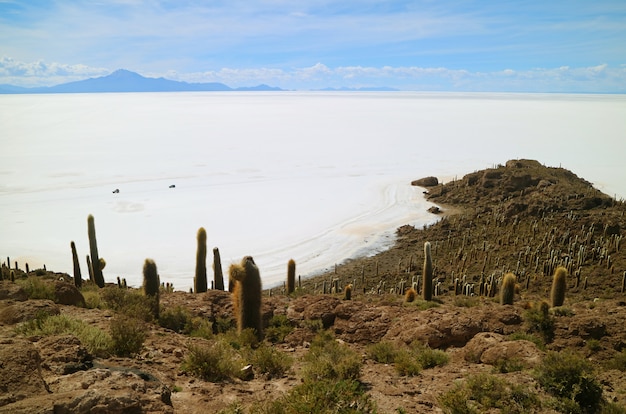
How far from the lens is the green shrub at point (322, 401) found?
5.41 meters

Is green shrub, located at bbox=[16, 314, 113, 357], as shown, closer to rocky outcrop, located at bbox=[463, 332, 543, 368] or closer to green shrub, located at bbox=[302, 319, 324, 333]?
green shrub, located at bbox=[302, 319, 324, 333]

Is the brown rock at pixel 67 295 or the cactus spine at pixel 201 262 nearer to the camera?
the brown rock at pixel 67 295

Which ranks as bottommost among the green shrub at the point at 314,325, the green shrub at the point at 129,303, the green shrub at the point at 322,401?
Answer: the green shrub at the point at 314,325

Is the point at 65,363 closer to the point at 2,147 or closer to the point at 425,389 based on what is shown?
the point at 425,389

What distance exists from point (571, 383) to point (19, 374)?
689 cm

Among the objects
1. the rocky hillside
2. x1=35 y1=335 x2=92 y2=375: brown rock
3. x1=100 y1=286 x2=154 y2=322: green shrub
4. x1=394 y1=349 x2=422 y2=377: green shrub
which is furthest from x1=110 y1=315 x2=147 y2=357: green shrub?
x1=394 y1=349 x2=422 y2=377: green shrub

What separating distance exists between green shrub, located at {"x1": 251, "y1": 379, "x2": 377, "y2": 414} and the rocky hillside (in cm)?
2

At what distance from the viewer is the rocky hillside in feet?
18.1

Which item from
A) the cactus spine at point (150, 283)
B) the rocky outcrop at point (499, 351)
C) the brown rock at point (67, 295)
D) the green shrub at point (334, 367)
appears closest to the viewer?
the green shrub at point (334, 367)

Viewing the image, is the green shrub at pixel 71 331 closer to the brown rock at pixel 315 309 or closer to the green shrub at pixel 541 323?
the brown rock at pixel 315 309

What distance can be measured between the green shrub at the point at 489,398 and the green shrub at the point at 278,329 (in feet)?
17.3

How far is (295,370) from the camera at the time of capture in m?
8.12

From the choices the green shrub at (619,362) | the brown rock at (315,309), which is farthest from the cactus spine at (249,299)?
the green shrub at (619,362)

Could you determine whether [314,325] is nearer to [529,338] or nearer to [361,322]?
[361,322]
